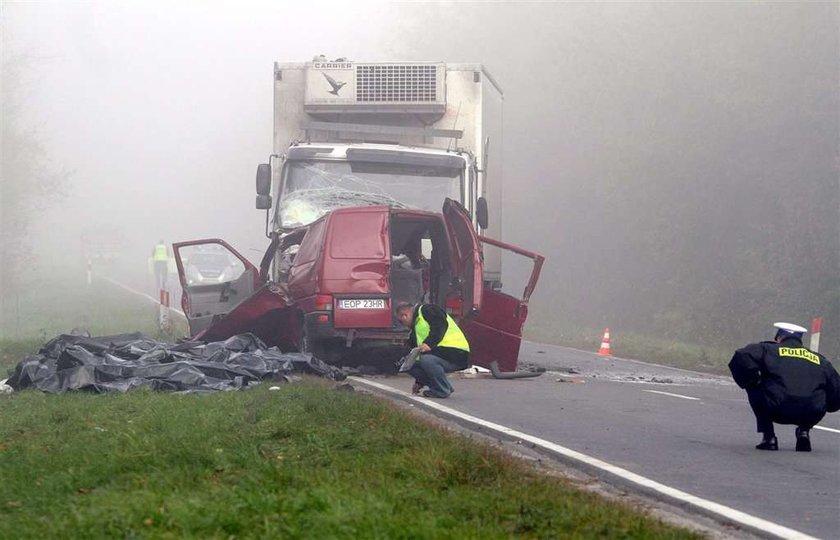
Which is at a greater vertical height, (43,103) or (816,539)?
(43,103)

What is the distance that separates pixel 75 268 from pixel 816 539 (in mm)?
78727

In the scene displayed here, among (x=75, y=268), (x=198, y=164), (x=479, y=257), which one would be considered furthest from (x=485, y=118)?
(x=198, y=164)

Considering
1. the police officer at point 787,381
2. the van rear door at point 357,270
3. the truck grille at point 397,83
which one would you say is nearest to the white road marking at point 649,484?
the police officer at point 787,381

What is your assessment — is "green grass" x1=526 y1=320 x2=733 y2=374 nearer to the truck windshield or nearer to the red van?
the truck windshield

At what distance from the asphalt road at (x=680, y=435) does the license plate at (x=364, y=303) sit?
943mm

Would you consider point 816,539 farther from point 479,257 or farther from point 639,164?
point 639,164

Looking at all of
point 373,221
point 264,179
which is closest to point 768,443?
point 373,221

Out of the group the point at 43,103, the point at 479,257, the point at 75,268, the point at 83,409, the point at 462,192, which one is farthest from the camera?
the point at 75,268

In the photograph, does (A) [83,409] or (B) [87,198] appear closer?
(A) [83,409]

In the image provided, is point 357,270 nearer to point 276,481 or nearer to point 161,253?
point 276,481

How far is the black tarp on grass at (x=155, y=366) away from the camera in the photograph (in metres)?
12.1

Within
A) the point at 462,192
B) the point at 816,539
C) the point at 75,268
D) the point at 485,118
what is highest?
the point at 485,118

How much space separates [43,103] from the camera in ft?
154

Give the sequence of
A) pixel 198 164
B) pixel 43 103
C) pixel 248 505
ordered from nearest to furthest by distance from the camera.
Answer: pixel 248 505, pixel 43 103, pixel 198 164
